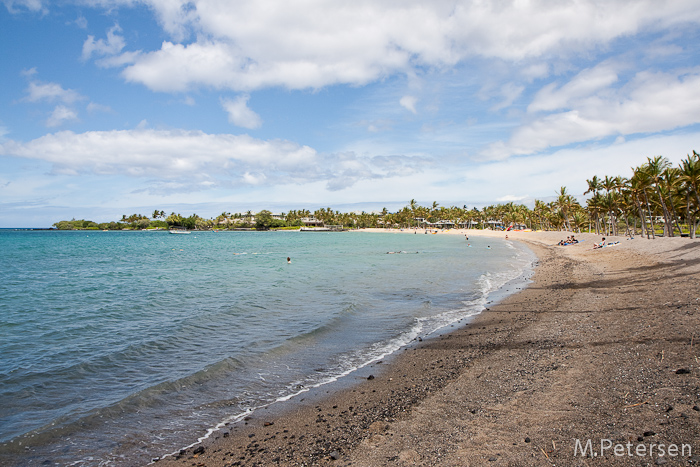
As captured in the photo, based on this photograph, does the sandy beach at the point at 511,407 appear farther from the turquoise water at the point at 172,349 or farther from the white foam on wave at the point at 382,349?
the turquoise water at the point at 172,349

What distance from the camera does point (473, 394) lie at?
8.09 m

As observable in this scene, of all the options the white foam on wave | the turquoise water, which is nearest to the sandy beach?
the white foam on wave

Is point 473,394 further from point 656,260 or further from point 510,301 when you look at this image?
point 656,260

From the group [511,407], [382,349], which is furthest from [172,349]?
[511,407]

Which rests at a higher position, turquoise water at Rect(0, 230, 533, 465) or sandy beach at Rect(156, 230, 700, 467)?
sandy beach at Rect(156, 230, 700, 467)

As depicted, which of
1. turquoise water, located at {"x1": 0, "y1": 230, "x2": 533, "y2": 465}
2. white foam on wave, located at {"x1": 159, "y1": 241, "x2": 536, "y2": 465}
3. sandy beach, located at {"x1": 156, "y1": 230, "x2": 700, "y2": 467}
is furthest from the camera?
white foam on wave, located at {"x1": 159, "y1": 241, "x2": 536, "y2": 465}

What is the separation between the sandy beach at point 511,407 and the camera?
5492 mm

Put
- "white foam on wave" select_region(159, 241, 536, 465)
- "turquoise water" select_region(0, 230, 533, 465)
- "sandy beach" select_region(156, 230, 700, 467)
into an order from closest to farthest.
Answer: "sandy beach" select_region(156, 230, 700, 467) < "turquoise water" select_region(0, 230, 533, 465) < "white foam on wave" select_region(159, 241, 536, 465)

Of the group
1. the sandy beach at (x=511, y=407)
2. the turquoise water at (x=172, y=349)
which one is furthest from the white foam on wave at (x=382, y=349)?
the sandy beach at (x=511, y=407)

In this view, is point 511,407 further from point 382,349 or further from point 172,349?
point 172,349

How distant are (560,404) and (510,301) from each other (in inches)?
533

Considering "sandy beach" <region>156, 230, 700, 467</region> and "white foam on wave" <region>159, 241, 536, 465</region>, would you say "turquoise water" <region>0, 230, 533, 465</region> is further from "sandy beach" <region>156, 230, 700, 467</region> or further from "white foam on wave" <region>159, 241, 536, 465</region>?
"sandy beach" <region>156, 230, 700, 467</region>

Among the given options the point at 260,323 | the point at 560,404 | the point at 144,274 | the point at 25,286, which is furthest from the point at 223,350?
the point at 144,274

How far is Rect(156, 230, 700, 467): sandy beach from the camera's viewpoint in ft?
18.0
